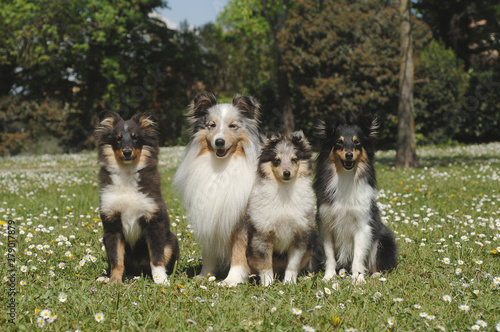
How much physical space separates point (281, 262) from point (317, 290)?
72 cm

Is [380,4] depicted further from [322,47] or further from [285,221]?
[285,221]

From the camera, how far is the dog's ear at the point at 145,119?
4660mm

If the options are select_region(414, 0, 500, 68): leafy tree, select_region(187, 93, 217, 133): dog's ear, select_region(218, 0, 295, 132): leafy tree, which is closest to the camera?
select_region(187, 93, 217, 133): dog's ear

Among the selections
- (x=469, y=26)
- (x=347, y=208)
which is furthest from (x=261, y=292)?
(x=469, y=26)

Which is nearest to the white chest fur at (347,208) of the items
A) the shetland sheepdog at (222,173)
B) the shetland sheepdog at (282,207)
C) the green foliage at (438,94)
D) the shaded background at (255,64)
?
the shetland sheepdog at (282,207)

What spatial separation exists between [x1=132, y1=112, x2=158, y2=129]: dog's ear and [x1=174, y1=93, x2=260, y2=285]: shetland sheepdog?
403mm

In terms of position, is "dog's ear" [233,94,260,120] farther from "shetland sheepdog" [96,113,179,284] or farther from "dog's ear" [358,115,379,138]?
"dog's ear" [358,115,379,138]

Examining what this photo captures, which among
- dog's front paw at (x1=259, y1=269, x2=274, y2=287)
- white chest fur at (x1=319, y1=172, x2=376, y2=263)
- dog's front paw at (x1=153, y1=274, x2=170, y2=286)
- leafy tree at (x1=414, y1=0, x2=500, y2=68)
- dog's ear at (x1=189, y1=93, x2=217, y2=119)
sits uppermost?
leafy tree at (x1=414, y1=0, x2=500, y2=68)

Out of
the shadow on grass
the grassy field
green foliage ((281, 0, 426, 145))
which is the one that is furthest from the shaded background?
the grassy field

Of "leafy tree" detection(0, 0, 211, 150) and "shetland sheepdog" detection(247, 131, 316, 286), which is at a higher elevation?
"leafy tree" detection(0, 0, 211, 150)

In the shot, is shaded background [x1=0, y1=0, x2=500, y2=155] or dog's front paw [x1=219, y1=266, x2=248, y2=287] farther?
shaded background [x1=0, y1=0, x2=500, y2=155]

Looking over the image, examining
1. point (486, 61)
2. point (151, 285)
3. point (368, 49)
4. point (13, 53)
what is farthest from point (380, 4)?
point (151, 285)

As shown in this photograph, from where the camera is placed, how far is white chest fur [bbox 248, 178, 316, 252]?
14.6ft

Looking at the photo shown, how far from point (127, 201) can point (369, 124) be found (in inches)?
102
